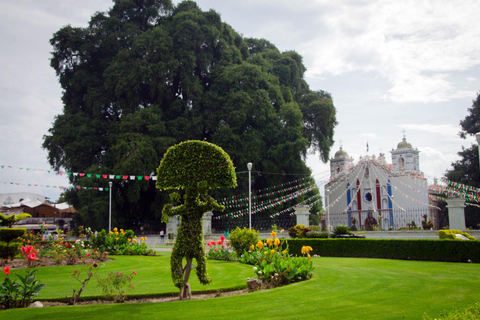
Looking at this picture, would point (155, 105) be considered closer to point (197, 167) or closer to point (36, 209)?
point (36, 209)

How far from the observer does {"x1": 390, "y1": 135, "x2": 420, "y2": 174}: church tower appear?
159ft

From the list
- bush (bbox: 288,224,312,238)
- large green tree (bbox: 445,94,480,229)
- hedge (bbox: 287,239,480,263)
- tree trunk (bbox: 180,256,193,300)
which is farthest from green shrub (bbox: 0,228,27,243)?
large green tree (bbox: 445,94,480,229)

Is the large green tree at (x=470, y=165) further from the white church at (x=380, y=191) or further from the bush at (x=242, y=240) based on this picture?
the bush at (x=242, y=240)

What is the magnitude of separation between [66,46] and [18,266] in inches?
1112

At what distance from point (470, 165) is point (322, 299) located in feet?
125

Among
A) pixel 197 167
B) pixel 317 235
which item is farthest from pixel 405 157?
pixel 197 167

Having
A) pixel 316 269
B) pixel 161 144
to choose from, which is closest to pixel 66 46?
pixel 161 144

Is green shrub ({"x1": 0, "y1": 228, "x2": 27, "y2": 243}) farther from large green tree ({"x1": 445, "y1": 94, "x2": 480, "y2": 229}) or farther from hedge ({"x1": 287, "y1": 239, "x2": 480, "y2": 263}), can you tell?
large green tree ({"x1": 445, "y1": 94, "x2": 480, "y2": 229})

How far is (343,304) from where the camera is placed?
7.29 m

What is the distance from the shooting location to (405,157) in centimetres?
4894

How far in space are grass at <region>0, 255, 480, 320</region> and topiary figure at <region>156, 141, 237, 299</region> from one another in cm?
84

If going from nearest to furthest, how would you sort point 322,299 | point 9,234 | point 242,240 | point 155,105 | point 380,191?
point 322,299
point 9,234
point 242,240
point 155,105
point 380,191

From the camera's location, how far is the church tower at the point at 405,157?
48.4 m

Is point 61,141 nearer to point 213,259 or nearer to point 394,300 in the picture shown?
point 213,259
